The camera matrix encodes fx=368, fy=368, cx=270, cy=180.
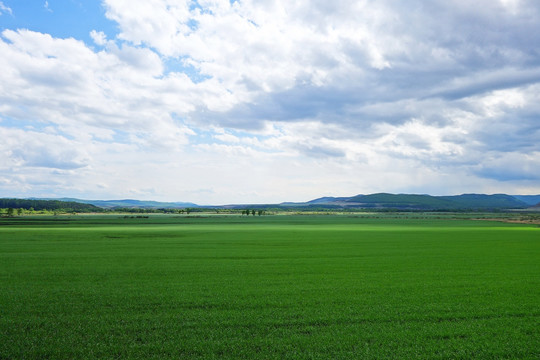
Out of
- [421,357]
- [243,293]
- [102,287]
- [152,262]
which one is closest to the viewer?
[421,357]

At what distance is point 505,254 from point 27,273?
36374mm

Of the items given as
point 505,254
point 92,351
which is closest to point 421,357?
point 92,351

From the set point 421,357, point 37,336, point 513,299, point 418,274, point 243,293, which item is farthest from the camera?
point 418,274

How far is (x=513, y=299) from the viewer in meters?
15.5

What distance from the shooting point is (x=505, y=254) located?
105 feet

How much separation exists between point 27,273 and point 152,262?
7.85 metres

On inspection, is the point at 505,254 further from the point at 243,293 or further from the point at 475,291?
the point at 243,293

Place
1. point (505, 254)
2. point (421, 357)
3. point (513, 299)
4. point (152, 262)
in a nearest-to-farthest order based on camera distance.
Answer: point (421, 357)
point (513, 299)
point (152, 262)
point (505, 254)

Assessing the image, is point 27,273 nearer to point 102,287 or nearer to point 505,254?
point 102,287

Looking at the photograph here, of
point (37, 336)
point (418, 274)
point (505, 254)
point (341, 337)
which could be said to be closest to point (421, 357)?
point (341, 337)

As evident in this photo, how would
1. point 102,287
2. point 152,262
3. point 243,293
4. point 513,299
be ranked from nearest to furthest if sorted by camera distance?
point 513,299
point 243,293
point 102,287
point 152,262

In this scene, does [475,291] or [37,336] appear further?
[475,291]

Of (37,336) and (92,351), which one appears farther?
(37,336)

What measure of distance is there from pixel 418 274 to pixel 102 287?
680 inches
